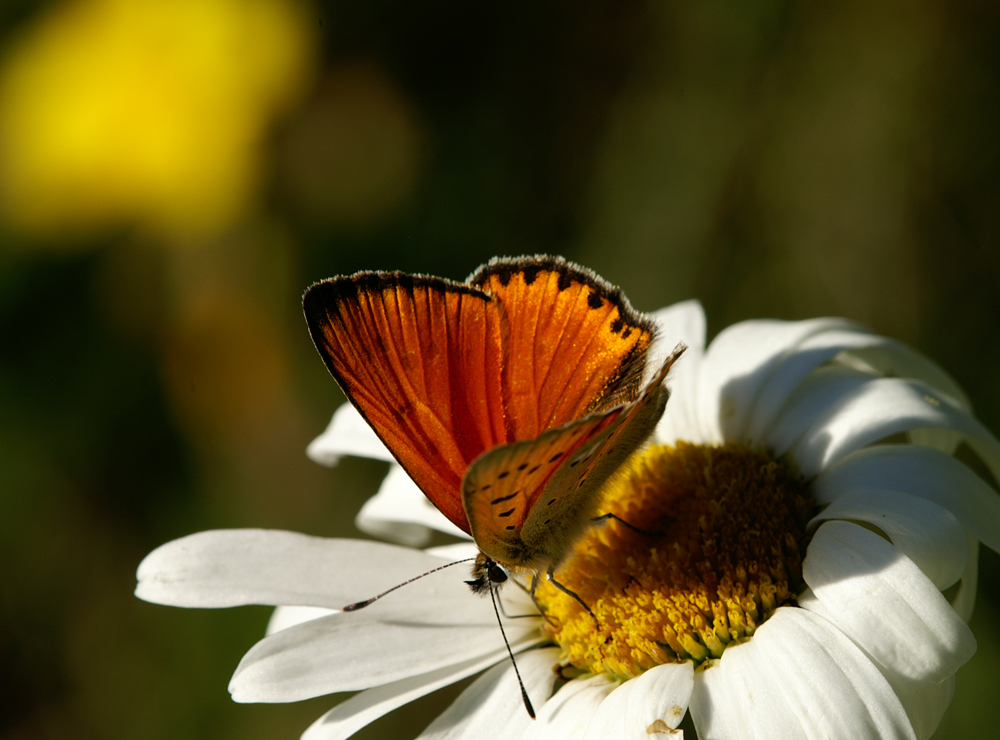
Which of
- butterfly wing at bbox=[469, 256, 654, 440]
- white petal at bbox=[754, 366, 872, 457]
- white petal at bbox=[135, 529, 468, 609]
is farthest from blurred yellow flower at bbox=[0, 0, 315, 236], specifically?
white petal at bbox=[754, 366, 872, 457]

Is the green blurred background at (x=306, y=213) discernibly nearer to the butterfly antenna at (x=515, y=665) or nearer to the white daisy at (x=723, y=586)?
the white daisy at (x=723, y=586)

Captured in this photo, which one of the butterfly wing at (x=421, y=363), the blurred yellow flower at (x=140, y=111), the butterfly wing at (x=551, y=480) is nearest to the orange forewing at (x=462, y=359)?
the butterfly wing at (x=421, y=363)

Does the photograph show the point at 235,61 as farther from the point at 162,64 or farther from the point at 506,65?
the point at 506,65

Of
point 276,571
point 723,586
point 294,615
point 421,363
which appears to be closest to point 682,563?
point 723,586

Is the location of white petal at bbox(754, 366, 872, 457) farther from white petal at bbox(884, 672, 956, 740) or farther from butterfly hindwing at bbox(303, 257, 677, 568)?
white petal at bbox(884, 672, 956, 740)

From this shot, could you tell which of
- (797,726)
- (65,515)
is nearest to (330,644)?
(797,726)

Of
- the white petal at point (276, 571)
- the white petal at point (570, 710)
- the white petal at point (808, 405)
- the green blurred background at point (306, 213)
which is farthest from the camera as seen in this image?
the green blurred background at point (306, 213)
